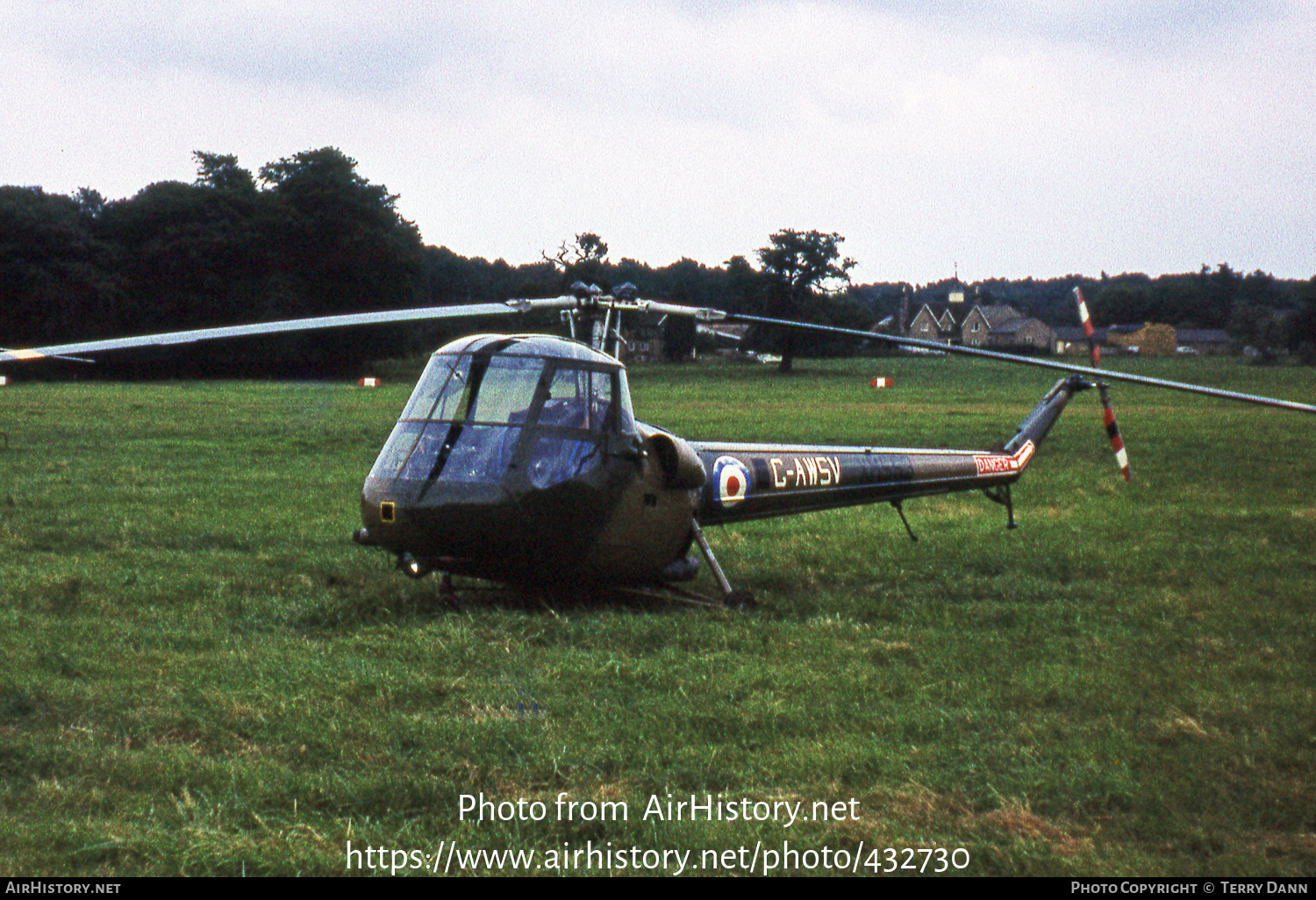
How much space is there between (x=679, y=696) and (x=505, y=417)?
112 inches

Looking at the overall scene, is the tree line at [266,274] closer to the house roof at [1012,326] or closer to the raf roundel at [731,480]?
the house roof at [1012,326]

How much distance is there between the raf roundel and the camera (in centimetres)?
1078

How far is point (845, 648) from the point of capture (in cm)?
862

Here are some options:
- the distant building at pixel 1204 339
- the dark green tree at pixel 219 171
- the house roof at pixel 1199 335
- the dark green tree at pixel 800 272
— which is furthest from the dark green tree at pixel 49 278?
the house roof at pixel 1199 335

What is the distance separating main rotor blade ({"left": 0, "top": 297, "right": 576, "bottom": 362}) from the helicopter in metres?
0.03

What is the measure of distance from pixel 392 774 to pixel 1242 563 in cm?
1003

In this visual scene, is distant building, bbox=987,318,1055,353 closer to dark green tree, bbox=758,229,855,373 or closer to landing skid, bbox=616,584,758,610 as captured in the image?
dark green tree, bbox=758,229,855,373

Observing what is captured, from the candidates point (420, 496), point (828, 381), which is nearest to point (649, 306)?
point (420, 496)

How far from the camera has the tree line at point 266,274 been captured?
61.6m

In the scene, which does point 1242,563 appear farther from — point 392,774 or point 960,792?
point 392,774

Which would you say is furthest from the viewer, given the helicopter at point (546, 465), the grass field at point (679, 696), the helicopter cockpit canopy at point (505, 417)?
the helicopter cockpit canopy at point (505, 417)

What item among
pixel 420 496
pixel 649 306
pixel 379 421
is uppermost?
pixel 649 306

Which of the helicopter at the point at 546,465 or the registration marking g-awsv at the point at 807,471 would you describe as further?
the registration marking g-awsv at the point at 807,471

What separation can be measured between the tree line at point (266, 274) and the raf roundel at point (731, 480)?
45200mm
